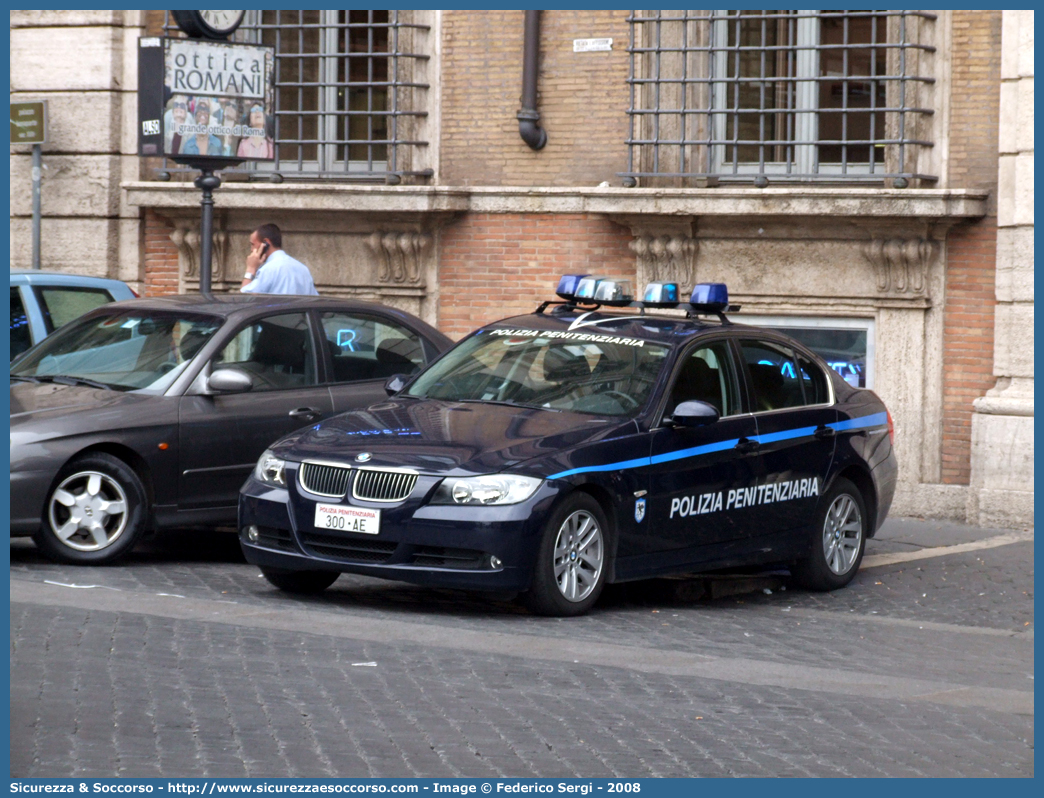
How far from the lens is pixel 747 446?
9.15 meters

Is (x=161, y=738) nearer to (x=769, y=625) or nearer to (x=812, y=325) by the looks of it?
(x=769, y=625)

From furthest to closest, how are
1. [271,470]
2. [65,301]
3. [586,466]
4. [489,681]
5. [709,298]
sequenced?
[65,301] < [709,298] < [271,470] < [586,466] < [489,681]

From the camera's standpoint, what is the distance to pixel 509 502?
7.88m

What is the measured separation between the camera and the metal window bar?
15328 mm

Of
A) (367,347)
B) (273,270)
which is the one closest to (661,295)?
(367,347)

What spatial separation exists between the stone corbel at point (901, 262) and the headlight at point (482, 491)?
6391mm

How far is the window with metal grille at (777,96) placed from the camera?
1355cm

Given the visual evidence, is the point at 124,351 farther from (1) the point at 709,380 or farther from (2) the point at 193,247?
(2) the point at 193,247

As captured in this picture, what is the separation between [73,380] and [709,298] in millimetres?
3665

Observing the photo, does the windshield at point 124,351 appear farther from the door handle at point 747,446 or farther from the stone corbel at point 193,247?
the stone corbel at point 193,247

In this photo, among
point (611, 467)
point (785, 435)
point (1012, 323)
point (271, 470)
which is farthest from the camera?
point (1012, 323)

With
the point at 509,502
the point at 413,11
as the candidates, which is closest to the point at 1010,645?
the point at 509,502

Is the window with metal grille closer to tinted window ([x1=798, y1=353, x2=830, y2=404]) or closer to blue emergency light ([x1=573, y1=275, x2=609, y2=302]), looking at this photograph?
tinted window ([x1=798, y1=353, x2=830, y2=404])

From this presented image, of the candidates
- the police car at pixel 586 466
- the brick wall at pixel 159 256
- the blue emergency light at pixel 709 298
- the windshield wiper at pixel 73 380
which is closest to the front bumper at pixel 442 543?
the police car at pixel 586 466
